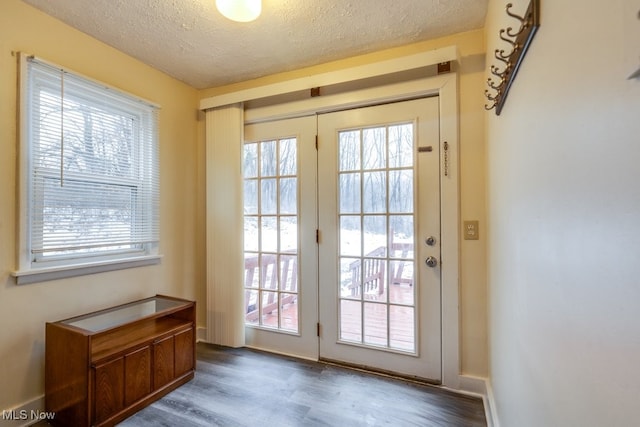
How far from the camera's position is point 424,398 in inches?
76.2

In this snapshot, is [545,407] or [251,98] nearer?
[545,407]

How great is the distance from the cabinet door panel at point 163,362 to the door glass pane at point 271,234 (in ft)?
2.61

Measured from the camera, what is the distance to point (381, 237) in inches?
88.6

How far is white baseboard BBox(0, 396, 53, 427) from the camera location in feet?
5.38

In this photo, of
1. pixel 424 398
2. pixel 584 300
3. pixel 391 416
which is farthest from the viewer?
pixel 424 398

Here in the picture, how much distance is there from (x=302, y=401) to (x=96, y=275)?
1673mm

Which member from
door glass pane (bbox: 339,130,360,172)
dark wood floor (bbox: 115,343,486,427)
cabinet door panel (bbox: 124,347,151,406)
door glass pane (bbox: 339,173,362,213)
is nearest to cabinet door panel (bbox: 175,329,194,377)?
dark wood floor (bbox: 115,343,486,427)

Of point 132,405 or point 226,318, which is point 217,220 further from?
point 132,405

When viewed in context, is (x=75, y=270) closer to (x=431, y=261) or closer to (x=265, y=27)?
(x=265, y=27)

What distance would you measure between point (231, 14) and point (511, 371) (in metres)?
2.16

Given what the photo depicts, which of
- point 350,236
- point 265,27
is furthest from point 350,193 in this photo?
point 265,27

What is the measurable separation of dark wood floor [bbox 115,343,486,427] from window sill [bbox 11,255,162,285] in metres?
0.97

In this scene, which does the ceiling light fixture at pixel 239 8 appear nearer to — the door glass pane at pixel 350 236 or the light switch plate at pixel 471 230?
the door glass pane at pixel 350 236

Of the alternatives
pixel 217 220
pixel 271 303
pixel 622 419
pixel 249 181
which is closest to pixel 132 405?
pixel 271 303
